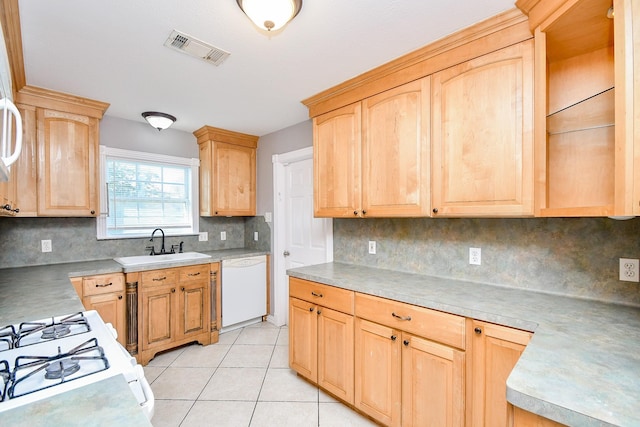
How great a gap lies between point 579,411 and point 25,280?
3.06 m

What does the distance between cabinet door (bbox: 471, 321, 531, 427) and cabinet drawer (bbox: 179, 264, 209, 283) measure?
2544mm

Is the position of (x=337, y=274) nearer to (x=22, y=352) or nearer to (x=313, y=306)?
(x=313, y=306)

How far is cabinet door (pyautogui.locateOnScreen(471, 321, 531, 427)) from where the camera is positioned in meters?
1.33

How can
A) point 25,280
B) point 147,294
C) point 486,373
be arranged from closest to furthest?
1. point 486,373
2. point 25,280
3. point 147,294

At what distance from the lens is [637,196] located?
3.30ft

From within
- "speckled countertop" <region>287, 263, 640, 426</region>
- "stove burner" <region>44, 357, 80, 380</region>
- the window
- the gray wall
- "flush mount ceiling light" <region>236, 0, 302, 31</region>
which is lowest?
"speckled countertop" <region>287, 263, 640, 426</region>

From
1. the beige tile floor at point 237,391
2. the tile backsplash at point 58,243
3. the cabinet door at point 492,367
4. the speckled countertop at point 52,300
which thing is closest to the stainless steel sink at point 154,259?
the speckled countertop at point 52,300

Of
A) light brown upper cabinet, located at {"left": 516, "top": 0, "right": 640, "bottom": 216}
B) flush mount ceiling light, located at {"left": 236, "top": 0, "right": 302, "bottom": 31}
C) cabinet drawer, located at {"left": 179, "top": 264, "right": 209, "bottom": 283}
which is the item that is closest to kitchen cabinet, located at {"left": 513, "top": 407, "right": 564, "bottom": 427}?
light brown upper cabinet, located at {"left": 516, "top": 0, "right": 640, "bottom": 216}

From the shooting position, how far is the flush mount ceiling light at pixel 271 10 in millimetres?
1358

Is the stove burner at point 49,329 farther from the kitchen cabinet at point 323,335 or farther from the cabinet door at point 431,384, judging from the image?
the cabinet door at point 431,384

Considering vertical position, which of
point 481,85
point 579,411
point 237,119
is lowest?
point 579,411

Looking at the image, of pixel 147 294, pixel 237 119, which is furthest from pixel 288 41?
pixel 147 294

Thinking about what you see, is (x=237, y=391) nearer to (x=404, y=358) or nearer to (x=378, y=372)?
(x=378, y=372)

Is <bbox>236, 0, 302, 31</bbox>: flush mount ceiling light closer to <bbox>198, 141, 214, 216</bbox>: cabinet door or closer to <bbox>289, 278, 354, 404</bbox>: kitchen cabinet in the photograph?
<bbox>289, 278, 354, 404</bbox>: kitchen cabinet
